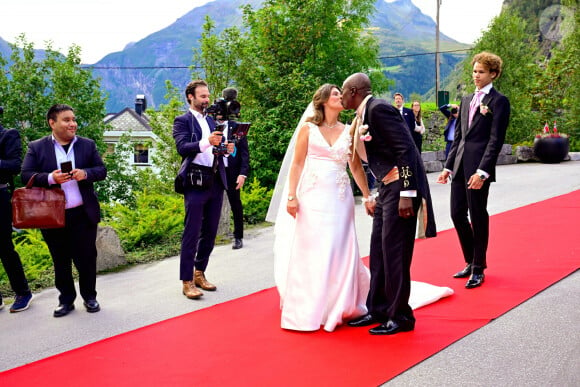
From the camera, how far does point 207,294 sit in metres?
6.67

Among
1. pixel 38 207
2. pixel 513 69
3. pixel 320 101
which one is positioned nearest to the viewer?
pixel 320 101

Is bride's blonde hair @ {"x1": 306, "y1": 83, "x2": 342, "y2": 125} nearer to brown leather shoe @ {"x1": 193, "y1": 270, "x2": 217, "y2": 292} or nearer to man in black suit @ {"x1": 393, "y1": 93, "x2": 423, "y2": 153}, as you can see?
brown leather shoe @ {"x1": 193, "y1": 270, "x2": 217, "y2": 292}

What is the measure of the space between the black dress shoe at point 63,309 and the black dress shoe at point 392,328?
113 inches

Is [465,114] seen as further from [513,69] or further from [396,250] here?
[513,69]

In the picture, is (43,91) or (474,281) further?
(43,91)

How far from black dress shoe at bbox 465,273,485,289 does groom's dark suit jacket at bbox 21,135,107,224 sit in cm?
364

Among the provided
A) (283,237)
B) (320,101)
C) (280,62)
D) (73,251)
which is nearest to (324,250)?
(283,237)

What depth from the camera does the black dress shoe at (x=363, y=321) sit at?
5.36 metres

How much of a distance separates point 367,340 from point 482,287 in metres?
1.94

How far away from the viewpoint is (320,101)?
552 centimetres

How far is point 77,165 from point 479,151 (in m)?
3.87

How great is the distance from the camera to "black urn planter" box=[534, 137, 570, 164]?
22.7 meters

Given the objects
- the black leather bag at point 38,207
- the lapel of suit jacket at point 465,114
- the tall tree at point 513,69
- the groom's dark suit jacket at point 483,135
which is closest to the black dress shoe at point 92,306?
the black leather bag at point 38,207

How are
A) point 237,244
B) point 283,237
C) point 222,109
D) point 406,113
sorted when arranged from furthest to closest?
point 406,113 → point 237,244 → point 222,109 → point 283,237
